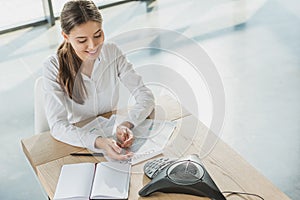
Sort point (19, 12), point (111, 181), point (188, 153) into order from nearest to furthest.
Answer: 1. point (111, 181)
2. point (188, 153)
3. point (19, 12)

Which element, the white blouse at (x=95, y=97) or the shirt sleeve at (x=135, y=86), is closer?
the white blouse at (x=95, y=97)

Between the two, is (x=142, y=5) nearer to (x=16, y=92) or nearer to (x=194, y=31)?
(x=194, y=31)

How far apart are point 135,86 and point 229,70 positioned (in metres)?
1.59

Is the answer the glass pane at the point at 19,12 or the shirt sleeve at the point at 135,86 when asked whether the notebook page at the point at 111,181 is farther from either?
the glass pane at the point at 19,12

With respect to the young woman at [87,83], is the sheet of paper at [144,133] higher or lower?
lower

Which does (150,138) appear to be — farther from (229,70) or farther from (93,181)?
(229,70)

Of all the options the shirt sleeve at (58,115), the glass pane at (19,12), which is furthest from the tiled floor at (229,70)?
the shirt sleeve at (58,115)

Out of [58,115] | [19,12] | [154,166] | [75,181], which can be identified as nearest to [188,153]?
[154,166]

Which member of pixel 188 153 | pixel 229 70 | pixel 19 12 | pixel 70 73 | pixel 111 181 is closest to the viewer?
pixel 111 181

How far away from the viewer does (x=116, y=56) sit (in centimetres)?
248

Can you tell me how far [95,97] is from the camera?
2396 millimetres

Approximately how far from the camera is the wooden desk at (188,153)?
1909 mm

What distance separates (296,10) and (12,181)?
2.78 metres

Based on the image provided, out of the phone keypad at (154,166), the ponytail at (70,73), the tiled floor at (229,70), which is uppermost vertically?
the ponytail at (70,73)
